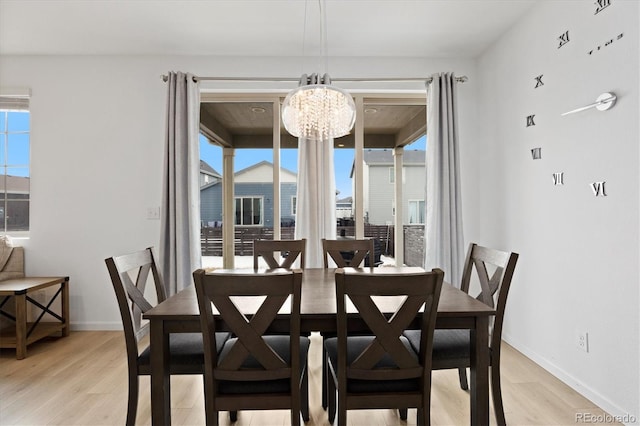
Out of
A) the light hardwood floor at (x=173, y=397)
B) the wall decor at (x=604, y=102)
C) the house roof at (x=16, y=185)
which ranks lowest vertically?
the light hardwood floor at (x=173, y=397)

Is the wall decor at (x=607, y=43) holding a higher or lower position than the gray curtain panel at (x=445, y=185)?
higher

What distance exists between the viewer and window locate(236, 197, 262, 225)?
3650 millimetres

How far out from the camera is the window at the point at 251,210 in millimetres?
3650

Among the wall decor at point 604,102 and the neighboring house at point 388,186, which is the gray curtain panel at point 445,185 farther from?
the wall decor at point 604,102

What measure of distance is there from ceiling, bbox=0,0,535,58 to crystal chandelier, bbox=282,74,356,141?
96 cm

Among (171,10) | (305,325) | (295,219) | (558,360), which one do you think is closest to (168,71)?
(171,10)

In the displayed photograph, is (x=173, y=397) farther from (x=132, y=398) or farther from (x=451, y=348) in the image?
(x=451, y=348)

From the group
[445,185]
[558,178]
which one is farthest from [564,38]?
[445,185]

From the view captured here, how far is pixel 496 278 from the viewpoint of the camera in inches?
76.0

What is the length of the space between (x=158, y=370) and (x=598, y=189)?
253 cm

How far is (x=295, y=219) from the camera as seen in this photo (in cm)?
343

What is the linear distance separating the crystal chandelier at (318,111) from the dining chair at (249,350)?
1134mm

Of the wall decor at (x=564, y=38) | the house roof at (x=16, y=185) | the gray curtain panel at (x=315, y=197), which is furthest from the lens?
the house roof at (x=16, y=185)

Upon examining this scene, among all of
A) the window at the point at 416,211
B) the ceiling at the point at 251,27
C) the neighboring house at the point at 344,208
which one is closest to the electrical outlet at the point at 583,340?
the window at the point at 416,211
